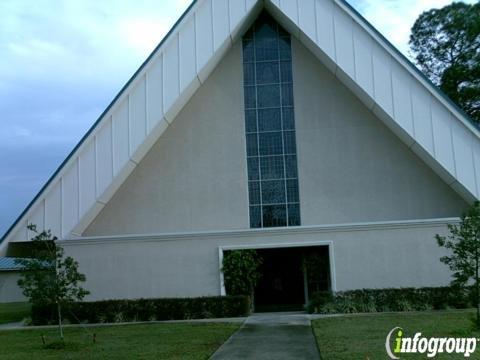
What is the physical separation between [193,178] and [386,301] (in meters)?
9.16

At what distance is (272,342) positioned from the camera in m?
12.9

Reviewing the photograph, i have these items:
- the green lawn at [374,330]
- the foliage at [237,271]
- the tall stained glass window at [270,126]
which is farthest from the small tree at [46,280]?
the tall stained glass window at [270,126]

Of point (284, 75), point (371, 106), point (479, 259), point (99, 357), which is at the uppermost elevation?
point (284, 75)

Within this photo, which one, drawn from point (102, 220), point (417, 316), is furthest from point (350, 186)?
point (102, 220)

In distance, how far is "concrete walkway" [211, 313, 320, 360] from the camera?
11086 mm

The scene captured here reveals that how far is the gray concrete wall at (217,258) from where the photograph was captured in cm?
2069

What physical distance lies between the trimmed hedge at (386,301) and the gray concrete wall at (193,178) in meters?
5.19

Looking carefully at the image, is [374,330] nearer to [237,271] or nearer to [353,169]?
[237,271]

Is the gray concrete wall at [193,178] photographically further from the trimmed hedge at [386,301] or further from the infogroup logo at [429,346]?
the infogroup logo at [429,346]

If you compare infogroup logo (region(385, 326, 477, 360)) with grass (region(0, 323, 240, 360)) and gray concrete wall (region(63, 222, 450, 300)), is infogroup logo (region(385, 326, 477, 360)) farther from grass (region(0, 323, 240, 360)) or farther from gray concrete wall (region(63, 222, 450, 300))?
gray concrete wall (region(63, 222, 450, 300))

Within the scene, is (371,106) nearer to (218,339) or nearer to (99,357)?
(218,339)

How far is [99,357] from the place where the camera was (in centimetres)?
1157

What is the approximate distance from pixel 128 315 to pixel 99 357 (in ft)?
28.1

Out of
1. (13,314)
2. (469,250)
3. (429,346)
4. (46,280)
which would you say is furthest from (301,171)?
(13,314)
